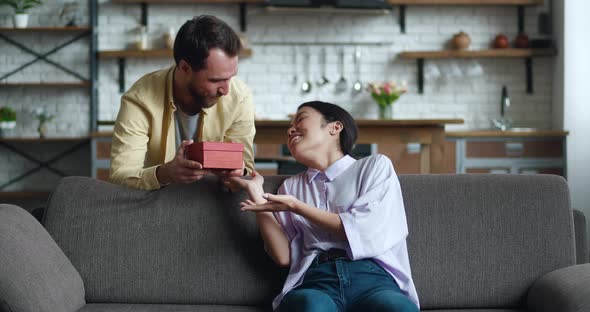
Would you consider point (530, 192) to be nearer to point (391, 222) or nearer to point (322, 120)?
point (391, 222)

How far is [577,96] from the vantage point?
6.28 meters

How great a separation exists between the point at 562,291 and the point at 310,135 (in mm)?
822

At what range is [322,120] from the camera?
236 cm

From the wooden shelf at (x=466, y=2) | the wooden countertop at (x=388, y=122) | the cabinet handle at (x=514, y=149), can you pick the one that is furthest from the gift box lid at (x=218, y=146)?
the wooden shelf at (x=466, y=2)

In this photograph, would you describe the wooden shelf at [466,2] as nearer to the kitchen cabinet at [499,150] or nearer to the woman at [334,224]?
the kitchen cabinet at [499,150]

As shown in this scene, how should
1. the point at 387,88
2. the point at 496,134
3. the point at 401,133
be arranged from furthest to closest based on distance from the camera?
the point at 387,88 → the point at 496,134 → the point at 401,133

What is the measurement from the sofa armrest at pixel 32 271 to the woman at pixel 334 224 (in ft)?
1.80

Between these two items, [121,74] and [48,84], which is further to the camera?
[121,74]

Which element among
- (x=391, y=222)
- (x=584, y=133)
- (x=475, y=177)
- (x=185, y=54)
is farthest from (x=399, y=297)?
(x=584, y=133)

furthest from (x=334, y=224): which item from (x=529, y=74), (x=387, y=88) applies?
(x=529, y=74)

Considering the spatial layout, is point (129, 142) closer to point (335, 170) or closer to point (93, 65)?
point (335, 170)

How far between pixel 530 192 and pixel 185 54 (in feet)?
3.79

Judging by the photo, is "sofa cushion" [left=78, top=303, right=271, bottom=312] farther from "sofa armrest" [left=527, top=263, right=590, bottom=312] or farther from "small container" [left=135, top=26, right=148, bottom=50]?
"small container" [left=135, top=26, right=148, bottom=50]

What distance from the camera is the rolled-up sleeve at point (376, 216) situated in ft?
7.04
